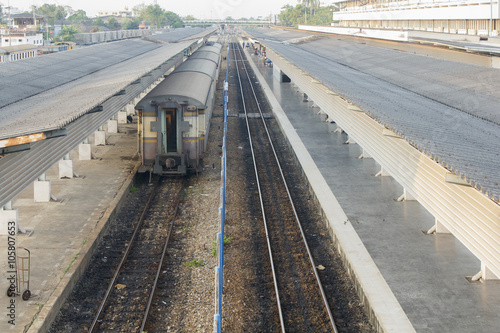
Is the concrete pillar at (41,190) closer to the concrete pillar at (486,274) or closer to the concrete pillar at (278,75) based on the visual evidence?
the concrete pillar at (486,274)

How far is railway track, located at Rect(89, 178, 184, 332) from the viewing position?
368 inches

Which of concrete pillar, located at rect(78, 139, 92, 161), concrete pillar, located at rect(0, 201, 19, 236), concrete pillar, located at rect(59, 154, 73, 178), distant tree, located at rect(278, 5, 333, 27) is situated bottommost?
concrete pillar, located at rect(0, 201, 19, 236)

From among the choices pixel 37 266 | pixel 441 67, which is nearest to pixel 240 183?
pixel 37 266

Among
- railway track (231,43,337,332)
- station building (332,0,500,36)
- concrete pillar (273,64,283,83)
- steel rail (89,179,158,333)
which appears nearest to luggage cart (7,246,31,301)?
steel rail (89,179,158,333)

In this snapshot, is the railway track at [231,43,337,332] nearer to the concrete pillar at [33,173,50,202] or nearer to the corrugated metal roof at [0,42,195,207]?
the corrugated metal roof at [0,42,195,207]

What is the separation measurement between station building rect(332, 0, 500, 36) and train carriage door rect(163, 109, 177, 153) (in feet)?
69.8

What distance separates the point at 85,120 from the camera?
14.5m

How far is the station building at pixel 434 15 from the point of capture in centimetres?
3988

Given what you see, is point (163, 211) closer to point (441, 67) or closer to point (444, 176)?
point (444, 176)

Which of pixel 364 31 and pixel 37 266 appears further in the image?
pixel 364 31

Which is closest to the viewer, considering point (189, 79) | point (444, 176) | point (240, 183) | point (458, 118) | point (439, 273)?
point (444, 176)

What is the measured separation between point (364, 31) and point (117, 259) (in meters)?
50.6

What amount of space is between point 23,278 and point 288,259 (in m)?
5.24

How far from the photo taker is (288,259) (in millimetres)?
11938
